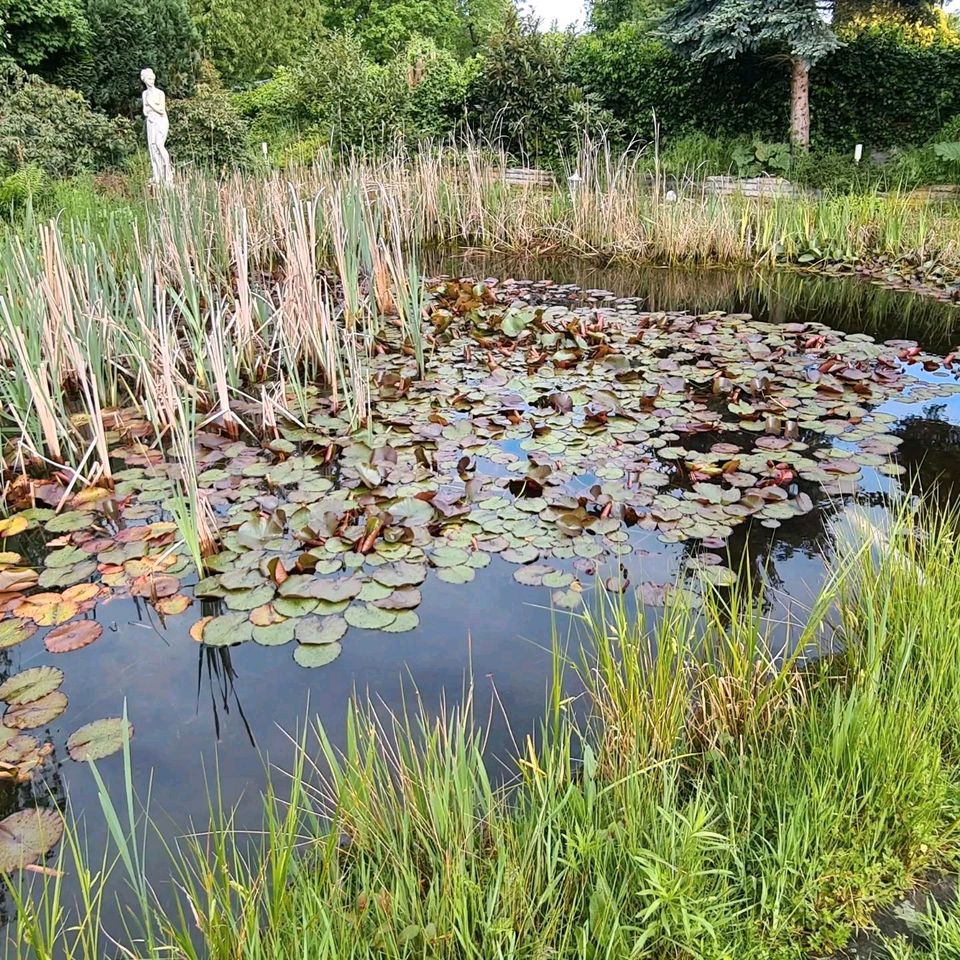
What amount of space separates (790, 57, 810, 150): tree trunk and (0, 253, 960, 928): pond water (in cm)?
824

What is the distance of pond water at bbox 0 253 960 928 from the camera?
1.78 metres

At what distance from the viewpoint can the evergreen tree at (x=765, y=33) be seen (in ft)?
30.4

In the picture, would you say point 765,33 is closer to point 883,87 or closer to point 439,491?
point 883,87

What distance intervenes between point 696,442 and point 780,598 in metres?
1.02

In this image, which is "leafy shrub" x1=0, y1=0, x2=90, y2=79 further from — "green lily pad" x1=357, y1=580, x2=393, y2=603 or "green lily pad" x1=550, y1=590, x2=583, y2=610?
"green lily pad" x1=550, y1=590, x2=583, y2=610

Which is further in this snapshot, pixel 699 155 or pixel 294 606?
pixel 699 155

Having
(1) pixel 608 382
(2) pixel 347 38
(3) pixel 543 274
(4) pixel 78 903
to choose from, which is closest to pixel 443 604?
(4) pixel 78 903

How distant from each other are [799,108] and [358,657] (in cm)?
1025

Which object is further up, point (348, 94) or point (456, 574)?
point (348, 94)

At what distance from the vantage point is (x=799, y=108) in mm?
9922

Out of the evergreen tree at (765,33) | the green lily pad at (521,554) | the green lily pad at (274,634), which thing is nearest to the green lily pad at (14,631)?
the green lily pad at (274,634)

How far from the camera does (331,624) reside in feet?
7.11

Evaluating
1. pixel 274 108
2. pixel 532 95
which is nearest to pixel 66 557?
pixel 532 95

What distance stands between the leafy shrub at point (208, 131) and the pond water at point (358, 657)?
10.0 metres
